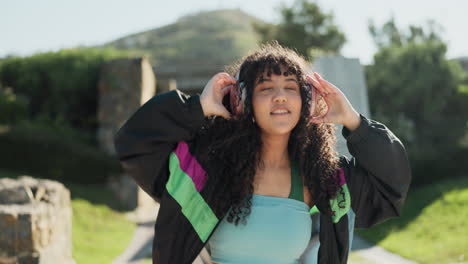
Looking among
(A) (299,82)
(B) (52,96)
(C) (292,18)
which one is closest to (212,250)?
(A) (299,82)

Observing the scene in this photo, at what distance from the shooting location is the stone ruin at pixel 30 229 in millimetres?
4051

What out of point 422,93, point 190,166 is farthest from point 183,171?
point 422,93

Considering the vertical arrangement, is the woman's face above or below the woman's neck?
above

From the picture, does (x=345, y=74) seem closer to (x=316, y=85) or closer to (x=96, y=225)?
(x=316, y=85)

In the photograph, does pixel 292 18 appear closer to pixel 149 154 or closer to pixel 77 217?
pixel 77 217

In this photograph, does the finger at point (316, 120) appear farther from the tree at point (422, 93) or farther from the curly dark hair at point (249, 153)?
the tree at point (422, 93)

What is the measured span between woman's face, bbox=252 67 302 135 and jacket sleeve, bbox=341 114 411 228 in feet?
1.06

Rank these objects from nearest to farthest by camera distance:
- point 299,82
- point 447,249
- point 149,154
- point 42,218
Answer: point 149,154, point 299,82, point 42,218, point 447,249

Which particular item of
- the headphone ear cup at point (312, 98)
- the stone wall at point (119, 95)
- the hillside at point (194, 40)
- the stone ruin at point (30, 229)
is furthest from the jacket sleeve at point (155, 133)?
the hillside at point (194, 40)

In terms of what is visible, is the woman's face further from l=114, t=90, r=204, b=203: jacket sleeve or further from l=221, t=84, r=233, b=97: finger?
l=114, t=90, r=204, b=203: jacket sleeve

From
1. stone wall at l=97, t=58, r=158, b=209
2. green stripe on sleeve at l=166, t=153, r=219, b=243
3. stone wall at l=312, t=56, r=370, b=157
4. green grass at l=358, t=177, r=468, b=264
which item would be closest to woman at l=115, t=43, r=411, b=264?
green stripe on sleeve at l=166, t=153, r=219, b=243

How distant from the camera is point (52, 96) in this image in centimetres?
1215

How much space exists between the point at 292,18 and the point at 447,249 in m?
20.3

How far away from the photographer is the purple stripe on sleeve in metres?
2.25
